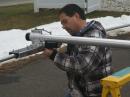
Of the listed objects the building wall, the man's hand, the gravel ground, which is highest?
the building wall

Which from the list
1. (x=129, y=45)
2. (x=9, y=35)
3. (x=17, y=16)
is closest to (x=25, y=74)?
(x=9, y=35)

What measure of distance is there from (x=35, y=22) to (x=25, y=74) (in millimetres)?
7554

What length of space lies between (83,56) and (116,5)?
655 inches

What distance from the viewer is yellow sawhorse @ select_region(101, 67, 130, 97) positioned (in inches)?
122

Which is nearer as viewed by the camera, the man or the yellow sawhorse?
the yellow sawhorse

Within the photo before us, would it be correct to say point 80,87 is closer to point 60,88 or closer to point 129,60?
point 60,88

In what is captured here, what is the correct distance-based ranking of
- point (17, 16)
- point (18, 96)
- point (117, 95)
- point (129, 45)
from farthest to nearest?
point (17, 16) → point (18, 96) → point (117, 95) → point (129, 45)

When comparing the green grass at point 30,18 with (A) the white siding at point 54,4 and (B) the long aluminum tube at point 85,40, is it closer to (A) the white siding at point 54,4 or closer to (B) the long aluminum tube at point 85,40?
(A) the white siding at point 54,4

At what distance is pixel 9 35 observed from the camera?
13047mm

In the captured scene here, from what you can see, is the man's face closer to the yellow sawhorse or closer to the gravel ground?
the yellow sawhorse

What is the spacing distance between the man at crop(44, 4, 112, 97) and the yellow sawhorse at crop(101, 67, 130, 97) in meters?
0.25

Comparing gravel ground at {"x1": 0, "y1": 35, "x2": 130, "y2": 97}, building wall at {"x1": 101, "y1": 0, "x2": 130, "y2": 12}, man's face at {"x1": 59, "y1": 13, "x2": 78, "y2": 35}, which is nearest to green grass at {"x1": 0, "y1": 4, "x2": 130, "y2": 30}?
building wall at {"x1": 101, "y1": 0, "x2": 130, "y2": 12}

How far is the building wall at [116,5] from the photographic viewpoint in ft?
64.3

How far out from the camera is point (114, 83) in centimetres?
309
